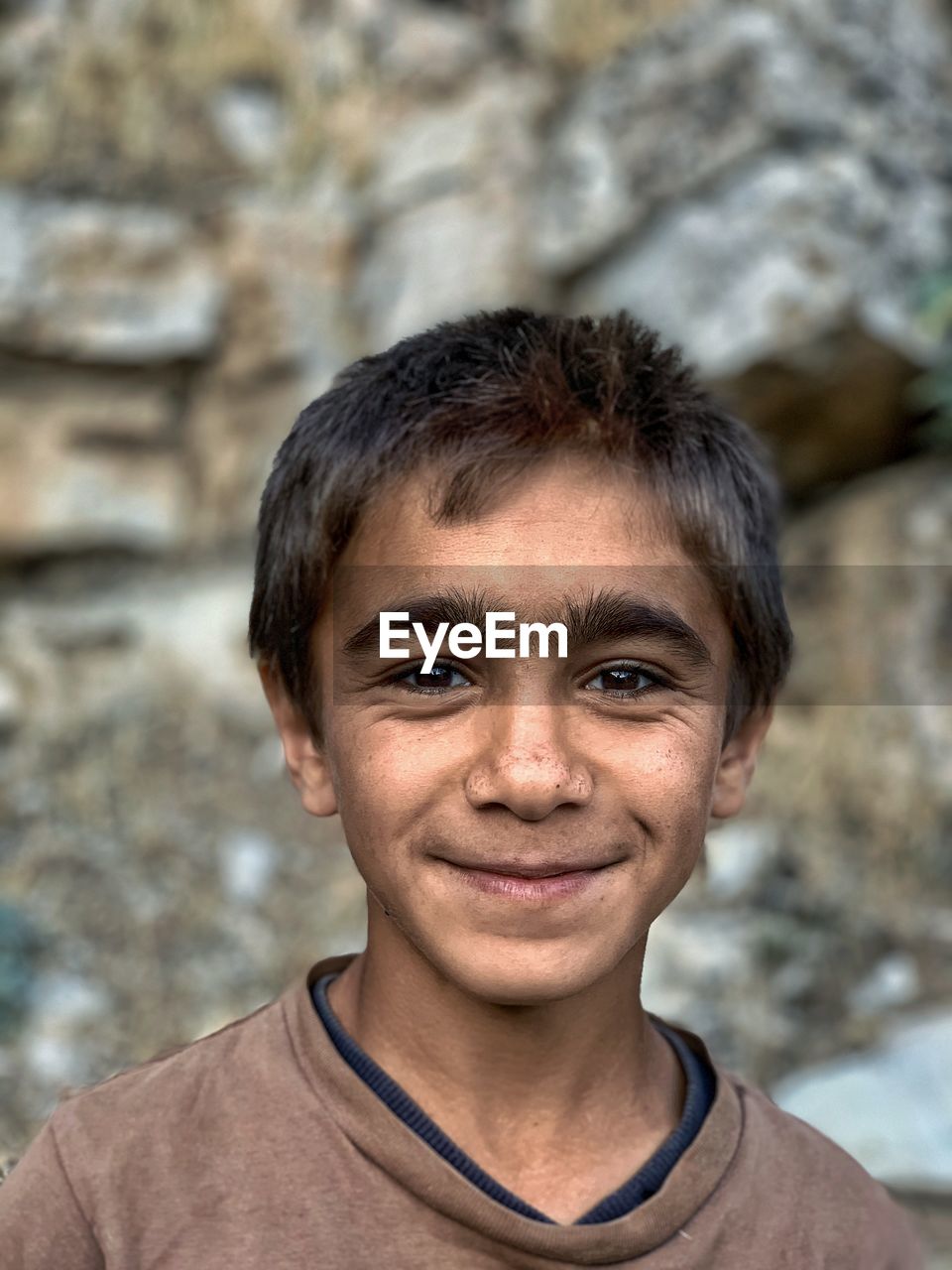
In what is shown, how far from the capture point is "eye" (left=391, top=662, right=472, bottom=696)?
1212 mm

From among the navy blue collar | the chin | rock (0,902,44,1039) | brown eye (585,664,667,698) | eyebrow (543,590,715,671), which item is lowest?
rock (0,902,44,1039)

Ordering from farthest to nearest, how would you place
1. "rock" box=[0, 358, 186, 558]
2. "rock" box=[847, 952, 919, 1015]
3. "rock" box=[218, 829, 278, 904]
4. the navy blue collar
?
"rock" box=[0, 358, 186, 558] → "rock" box=[218, 829, 278, 904] → "rock" box=[847, 952, 919, 1015] → the navy blue collar

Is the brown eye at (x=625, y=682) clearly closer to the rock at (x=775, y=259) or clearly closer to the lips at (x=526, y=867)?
the lips at (x=526, y=867)

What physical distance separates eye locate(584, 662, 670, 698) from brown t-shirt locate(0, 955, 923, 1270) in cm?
43

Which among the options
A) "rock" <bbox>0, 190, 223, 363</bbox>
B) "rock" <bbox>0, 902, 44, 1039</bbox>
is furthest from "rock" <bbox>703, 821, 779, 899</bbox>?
"rock" <bbox>0, 190, 223, 363</bbox>

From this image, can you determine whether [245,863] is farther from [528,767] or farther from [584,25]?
[584,25]

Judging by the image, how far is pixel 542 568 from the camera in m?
1.19

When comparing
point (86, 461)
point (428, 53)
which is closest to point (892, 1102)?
point (86, 461)

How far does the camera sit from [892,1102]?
259 centimetres

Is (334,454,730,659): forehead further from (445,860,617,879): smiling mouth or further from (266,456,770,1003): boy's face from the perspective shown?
(445,860,617,879): smiling mouth

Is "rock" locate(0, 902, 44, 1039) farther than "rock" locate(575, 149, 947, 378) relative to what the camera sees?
No

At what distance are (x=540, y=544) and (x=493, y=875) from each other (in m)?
0.30

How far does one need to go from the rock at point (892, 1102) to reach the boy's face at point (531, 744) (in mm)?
1443

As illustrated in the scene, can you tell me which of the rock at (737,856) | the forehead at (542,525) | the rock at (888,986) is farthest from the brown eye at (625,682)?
the rock at (737,856)
